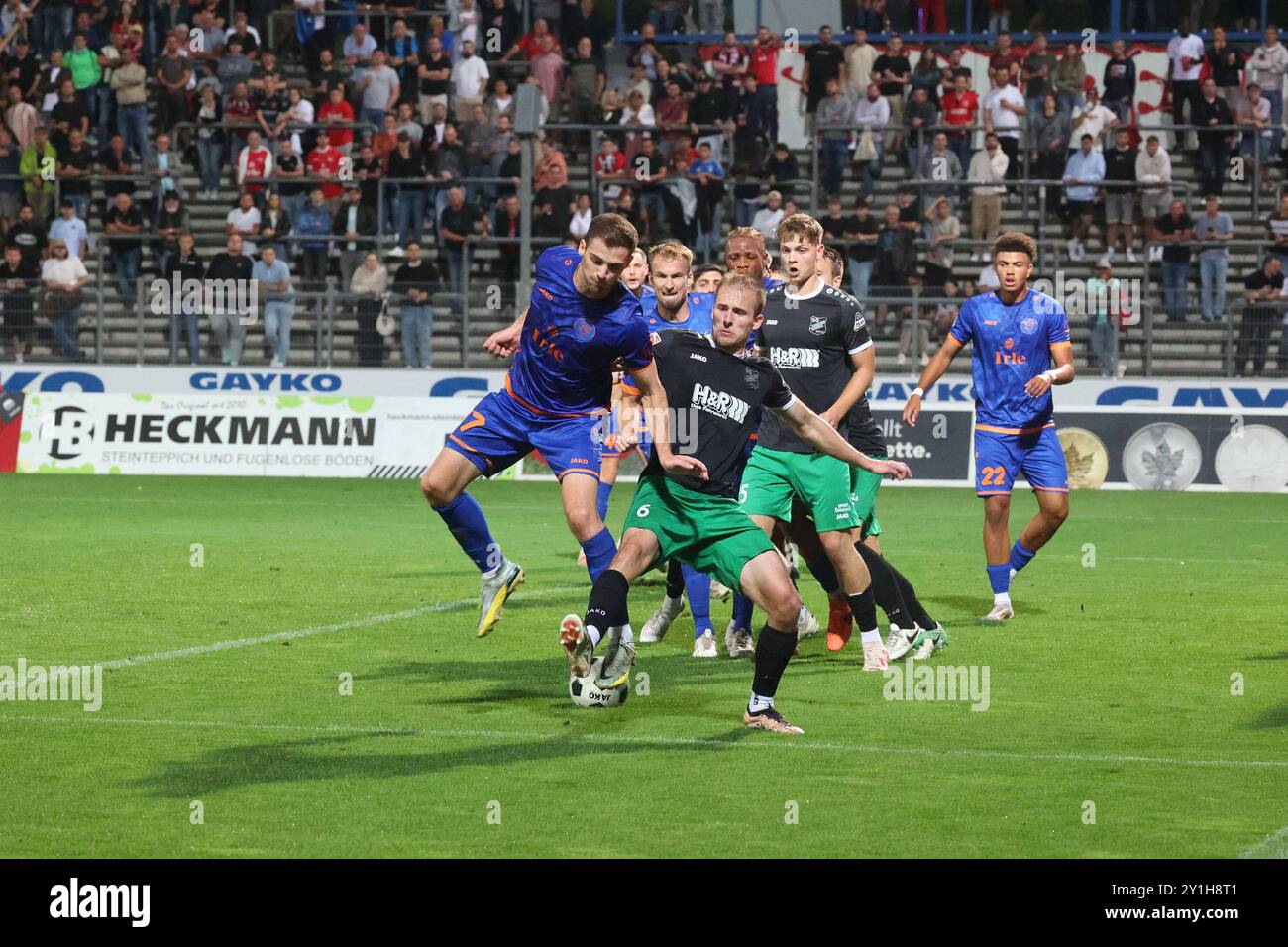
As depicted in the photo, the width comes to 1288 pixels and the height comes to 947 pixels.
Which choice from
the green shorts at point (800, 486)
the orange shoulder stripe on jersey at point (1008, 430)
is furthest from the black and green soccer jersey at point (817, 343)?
the orange shoulder stripe on jersey at point (1008, 430)

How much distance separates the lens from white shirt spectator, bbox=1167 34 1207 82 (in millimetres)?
29328

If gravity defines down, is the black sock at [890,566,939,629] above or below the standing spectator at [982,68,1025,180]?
below

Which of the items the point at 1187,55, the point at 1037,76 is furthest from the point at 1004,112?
the point at 1187,55

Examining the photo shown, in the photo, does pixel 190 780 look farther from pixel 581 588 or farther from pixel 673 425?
pixel 581 588

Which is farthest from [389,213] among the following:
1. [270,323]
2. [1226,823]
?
[1226,823]

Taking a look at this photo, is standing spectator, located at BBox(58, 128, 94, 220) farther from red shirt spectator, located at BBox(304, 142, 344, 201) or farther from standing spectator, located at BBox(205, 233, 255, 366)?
standing spectator, located at BBox(205, 233, 255, 366)

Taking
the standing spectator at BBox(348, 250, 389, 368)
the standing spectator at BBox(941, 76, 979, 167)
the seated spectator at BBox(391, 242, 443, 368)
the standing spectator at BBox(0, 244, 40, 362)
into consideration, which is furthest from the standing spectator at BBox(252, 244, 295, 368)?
the standing spectator at BBox(941, 76, 979, 167)

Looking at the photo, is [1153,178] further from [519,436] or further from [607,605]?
[607,605]

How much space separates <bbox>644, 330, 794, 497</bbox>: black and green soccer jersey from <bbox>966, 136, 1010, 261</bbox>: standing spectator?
19064 mm

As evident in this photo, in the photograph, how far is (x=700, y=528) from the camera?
8.30m

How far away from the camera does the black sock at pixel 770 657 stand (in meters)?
8.20

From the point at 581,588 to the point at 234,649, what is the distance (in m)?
3.70

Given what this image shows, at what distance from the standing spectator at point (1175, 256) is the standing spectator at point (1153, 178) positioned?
53 cm

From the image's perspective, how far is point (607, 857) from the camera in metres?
6.08
